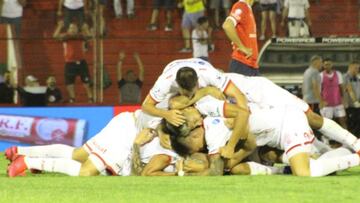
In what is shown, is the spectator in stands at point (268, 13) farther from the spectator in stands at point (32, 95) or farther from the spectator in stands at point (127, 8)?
the spectator in stands at point (32, 95)

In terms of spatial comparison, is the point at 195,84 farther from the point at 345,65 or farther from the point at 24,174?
the point at 345,65

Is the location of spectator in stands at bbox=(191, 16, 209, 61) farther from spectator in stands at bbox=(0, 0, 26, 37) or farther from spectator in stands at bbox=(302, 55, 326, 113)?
spectator in stands at bbox=(0, 0, 26, 37)

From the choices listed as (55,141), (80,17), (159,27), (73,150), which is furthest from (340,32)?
(73,150)

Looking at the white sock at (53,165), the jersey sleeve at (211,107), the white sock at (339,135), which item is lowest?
the white sock at (53,165)

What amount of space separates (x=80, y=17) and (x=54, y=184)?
9666mm

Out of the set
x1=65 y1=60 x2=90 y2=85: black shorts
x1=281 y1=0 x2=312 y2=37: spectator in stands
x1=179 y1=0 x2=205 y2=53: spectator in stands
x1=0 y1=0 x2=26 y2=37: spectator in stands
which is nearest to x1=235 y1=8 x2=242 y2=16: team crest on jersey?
x1=65 y1=60 x2=90 y2=85: black shorts

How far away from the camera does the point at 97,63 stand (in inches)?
794

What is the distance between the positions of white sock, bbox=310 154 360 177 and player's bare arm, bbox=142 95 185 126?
52.8 inches

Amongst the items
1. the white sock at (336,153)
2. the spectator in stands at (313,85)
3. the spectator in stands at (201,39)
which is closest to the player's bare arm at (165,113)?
the white sock at (336,153)

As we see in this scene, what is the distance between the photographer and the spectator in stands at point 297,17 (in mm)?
21016

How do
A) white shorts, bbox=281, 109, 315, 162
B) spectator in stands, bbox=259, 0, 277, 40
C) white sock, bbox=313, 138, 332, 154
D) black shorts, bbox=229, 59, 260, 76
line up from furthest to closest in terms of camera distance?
spectator in stands, bbox=259, 0, 277, 40
black shorts, bbox=229, 59, 260, 76
white sock, bbox=313, 138, 332, 154
white shorts, bbox=281, 109, 315, 162

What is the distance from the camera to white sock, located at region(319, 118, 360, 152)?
12523 mm

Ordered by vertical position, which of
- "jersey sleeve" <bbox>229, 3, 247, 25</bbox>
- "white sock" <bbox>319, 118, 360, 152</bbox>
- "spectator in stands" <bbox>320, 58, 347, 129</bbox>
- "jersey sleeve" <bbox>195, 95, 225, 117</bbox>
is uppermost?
"jersey sleeve" <bbox>229, 3, 247, 25</bbox>

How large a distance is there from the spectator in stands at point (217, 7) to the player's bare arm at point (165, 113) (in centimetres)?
927
